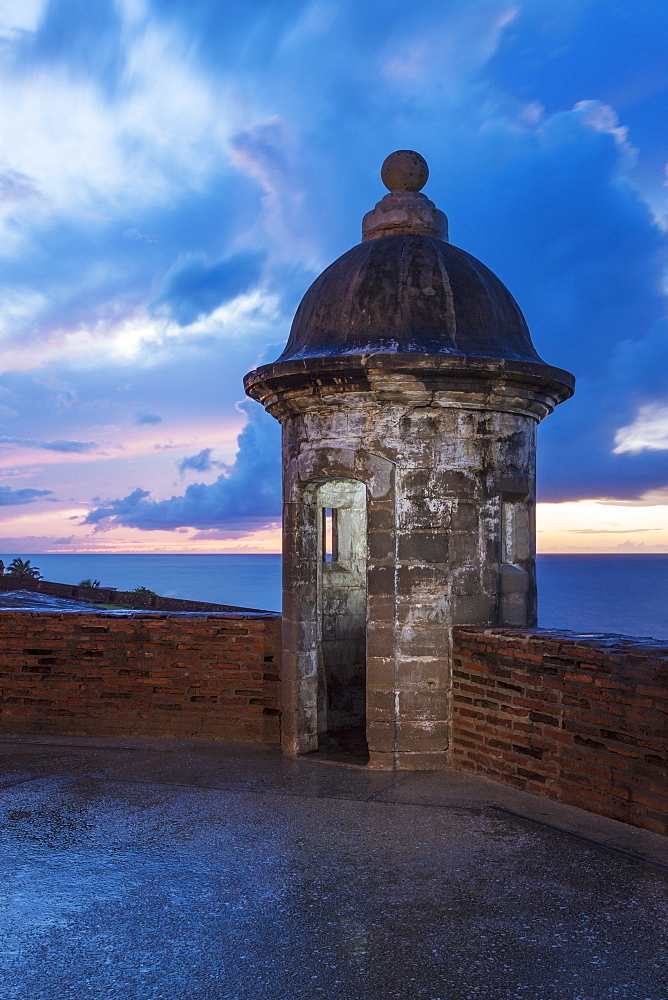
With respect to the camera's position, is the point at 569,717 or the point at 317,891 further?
the point at 569,717

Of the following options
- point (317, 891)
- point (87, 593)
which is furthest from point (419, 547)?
point (87, 593)

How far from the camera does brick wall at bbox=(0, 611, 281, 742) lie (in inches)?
316

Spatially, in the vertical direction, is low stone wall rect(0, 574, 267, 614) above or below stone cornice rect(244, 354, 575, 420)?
below

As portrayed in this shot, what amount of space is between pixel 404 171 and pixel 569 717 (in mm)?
5110

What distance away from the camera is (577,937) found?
13.6ft

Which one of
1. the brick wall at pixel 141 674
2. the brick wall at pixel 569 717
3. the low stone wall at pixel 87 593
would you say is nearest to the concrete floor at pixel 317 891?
the brick wall at pixel 569 717

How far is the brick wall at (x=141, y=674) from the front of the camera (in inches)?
A: 316

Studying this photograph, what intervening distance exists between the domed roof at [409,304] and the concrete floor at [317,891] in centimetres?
349

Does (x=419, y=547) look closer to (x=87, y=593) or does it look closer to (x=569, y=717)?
(x=569, y=717)

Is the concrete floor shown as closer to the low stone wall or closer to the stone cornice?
the stone cornice

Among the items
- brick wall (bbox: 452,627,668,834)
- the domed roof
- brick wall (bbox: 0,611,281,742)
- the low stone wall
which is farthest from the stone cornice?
the low stone wall

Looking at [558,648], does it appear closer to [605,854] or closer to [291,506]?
[605,854]

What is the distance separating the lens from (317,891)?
4625 millimetres

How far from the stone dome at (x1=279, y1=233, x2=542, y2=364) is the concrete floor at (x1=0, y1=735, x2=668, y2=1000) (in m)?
3.49
